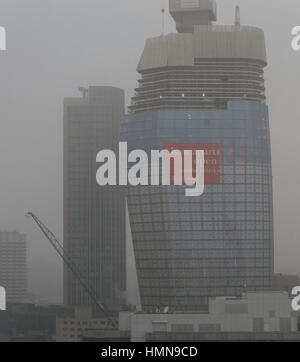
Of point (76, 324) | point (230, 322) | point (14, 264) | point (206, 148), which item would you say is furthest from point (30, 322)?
point (230, 322)

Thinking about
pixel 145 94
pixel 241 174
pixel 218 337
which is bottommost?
pixel 218 337

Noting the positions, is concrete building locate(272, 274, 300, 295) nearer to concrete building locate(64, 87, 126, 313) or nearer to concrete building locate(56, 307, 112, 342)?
concrete building locate(56, 307, 112, 342)

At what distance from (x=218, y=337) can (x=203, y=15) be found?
18960 mm

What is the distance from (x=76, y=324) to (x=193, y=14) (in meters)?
12.0

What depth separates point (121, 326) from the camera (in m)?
28.2

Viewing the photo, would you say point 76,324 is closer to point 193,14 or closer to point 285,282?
point 285,282

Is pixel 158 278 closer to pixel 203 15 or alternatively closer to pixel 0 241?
pixel 0 241

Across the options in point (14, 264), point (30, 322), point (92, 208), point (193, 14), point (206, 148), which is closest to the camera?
point (14, 264)

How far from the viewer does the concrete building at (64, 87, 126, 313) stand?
4706cm

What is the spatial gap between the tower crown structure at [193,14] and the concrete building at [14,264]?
31.5ft

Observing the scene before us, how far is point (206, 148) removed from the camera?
1670 inches

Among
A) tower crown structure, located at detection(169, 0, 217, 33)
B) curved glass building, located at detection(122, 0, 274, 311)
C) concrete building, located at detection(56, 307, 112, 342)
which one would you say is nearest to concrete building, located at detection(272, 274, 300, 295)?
curved glass building, located at detection(122, 0, 274, 311)

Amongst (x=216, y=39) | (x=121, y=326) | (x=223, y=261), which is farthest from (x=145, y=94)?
(x=121, y=326)

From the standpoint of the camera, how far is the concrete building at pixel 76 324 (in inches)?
1640
